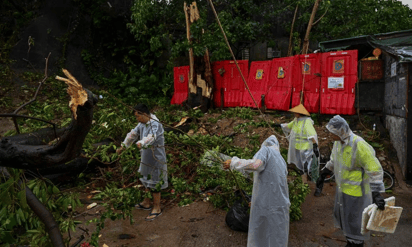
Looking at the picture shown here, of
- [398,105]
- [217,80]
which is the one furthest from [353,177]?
[217,80]

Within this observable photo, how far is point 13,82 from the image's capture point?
44.6ft

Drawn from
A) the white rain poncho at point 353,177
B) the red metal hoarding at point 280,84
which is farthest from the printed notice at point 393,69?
the white rain poncho at point 353,177

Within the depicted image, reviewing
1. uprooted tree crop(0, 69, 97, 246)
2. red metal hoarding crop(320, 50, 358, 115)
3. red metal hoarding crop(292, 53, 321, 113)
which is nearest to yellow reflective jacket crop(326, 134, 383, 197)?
uprooted tree crop(0, 69, 97, 246)

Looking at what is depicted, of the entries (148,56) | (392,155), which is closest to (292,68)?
(392,155)

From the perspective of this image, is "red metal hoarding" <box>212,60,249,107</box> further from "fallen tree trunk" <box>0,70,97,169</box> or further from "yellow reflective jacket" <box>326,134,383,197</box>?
"fallen tree trunk" <box>0,70,97,169</box>

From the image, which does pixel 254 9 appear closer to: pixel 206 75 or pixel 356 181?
pixel 206 75

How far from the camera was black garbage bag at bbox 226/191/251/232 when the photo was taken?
452 centimetres

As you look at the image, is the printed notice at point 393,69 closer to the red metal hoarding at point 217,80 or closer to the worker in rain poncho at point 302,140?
the worker in rain poncho at point 302,140

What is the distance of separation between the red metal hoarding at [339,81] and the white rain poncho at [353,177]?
5.97m

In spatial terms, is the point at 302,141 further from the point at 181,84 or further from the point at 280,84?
the point at 181,84

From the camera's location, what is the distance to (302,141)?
21.5ft

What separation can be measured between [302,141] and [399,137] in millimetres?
2570

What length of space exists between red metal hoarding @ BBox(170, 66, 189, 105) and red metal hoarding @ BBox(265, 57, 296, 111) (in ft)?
12.7

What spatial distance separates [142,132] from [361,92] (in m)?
6.76
